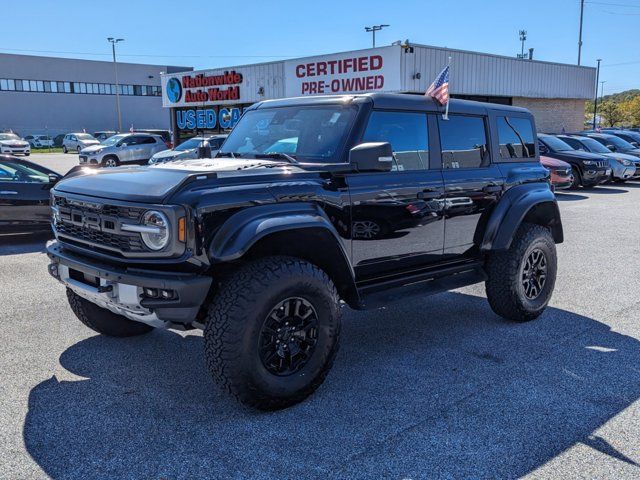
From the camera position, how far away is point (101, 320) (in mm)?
4602

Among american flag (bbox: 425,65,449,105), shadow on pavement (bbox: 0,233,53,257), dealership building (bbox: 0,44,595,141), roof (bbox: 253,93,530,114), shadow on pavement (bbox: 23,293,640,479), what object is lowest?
shadow on pavement (bbox: 23,293,640,479)

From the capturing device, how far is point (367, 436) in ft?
10.8

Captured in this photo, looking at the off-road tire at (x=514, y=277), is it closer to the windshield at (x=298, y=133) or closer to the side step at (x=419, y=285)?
the side step at (x=419, y=285)

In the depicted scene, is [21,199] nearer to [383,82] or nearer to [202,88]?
[383,82]

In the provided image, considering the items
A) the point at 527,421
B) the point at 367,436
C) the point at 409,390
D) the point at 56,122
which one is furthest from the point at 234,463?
the point at 56,122

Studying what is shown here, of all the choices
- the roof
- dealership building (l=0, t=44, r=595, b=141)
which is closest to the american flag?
the roof

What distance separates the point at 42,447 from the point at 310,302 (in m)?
1.71

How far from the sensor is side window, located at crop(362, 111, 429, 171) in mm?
4328

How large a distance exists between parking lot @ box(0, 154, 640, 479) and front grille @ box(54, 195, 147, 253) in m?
1.02

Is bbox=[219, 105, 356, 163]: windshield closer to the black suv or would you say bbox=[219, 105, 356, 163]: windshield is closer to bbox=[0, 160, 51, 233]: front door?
the black suv

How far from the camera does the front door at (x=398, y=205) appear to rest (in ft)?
13.5

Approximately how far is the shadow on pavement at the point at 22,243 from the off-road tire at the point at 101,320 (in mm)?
4431

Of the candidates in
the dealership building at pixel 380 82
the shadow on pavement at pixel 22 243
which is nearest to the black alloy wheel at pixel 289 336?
the shadow on pavement at pixel 22 243

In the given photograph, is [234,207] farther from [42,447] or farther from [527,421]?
[527,421]
